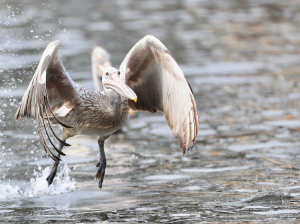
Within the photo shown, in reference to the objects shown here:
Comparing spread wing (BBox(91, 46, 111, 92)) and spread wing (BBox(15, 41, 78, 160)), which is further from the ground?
spread wing (BBox(15, 41, 78, 160))

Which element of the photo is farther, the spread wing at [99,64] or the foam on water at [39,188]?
the spread wing at [99,64]

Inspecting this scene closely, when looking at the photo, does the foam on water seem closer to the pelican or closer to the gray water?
the gray water

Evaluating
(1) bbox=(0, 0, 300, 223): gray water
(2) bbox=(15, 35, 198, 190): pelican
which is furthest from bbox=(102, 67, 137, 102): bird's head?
(1) bbox=(0, 0, 300, 223): gray water

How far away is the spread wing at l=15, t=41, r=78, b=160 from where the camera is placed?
5512 mm

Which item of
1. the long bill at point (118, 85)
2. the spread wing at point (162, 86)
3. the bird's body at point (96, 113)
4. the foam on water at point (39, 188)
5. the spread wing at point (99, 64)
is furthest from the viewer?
the spread wing at point (99, 64)

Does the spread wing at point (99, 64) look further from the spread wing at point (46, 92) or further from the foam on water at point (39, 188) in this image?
the spread wing at point (46, 92)

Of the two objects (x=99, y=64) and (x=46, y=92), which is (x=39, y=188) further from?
(x=99, y=64)

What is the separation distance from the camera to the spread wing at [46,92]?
5.51 metres

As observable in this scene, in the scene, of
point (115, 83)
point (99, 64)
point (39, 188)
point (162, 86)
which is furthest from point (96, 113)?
point (99, 64)

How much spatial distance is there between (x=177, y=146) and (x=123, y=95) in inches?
114

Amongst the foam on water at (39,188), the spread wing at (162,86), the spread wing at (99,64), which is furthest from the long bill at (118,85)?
the spread wing at (99,64)

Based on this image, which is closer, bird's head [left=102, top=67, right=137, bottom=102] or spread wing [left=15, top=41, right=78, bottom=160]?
spread wing [left=15, top=41, right=78, bottom=160]

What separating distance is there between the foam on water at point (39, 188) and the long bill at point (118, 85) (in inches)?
59.8

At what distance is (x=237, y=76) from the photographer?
13.1 m
